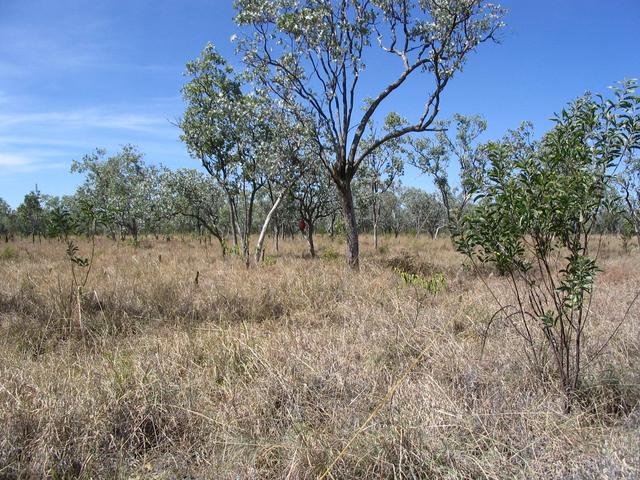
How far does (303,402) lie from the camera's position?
3113 millimetres

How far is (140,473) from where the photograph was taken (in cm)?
252

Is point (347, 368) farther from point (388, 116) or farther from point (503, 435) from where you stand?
point (388, 116)

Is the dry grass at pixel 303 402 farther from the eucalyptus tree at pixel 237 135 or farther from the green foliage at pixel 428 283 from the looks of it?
the eucalyptus tree at pixel 237 135

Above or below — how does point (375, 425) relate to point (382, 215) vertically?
below

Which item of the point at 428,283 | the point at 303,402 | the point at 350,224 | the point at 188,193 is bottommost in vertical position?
the point at 303,402

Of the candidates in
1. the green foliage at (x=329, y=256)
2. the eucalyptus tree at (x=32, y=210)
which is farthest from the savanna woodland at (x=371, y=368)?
the eucalyptus tree at (x=32, y=210)

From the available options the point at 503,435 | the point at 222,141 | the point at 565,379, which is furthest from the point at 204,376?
the point at 222,141

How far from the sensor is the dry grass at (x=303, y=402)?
8.02 feet

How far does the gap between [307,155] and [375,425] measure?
33.0 ft

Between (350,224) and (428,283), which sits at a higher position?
(350,224)

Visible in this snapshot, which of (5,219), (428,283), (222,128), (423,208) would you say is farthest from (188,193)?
(5,219)

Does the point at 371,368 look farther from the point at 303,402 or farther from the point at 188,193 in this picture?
the point at 188,193

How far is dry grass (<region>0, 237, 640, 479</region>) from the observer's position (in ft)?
8.02

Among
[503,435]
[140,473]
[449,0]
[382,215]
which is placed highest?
[449,0]
